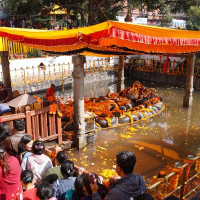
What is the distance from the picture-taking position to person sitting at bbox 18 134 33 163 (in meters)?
4.42

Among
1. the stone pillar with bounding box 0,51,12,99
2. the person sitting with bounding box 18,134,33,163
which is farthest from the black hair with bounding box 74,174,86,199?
the stone pillar with bounding box 0,51,12,99

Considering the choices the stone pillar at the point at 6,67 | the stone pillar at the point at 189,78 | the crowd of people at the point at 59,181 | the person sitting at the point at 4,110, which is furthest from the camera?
the stone pillar at the point at 189,78

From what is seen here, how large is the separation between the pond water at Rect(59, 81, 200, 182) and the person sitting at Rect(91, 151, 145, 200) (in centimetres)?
338

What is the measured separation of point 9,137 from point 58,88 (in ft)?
40.1

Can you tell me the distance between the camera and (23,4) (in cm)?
1688

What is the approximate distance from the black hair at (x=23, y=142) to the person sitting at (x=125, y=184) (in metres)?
2.09

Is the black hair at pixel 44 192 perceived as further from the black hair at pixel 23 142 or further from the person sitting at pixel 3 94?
the person sitting at pixel 3 94

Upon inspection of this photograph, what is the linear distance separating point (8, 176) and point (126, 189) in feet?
5.28

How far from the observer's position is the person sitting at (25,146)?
4.42m

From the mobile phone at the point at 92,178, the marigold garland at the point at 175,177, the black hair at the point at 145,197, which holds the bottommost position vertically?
the marigold garland at the point at 175,177

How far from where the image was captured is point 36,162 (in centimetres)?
417

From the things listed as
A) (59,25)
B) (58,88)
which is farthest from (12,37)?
(59,25)

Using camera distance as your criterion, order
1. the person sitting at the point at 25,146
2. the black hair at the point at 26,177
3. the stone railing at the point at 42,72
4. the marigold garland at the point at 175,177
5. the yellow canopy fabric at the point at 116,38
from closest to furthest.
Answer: the black hair at the point at 26,177 → the marigold garland at the point at 175,177 → the person sitting at the point at 25,146 → the yellow canopy fabric at the point at 116,38 → the stone railing at the point at 42,72

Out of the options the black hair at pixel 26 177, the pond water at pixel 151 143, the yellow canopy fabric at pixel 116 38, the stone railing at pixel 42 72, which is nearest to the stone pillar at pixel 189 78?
the pond water at pixel 151 143
